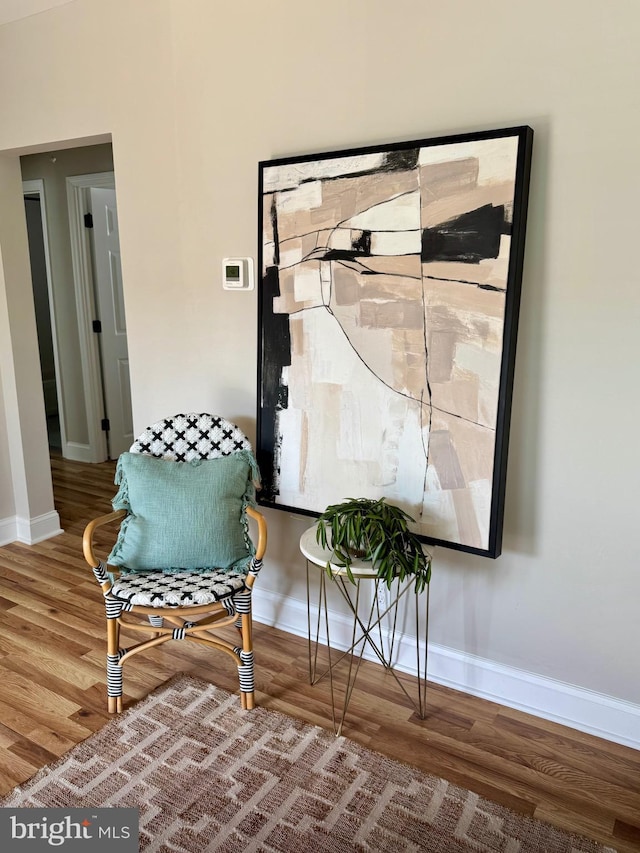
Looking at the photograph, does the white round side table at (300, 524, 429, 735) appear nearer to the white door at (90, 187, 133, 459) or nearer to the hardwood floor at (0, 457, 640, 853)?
the hardwood floor at (0, 457, 640, 853)

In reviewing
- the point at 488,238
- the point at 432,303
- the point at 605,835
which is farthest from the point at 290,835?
the point at 488,238

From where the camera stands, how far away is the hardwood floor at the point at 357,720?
195 centimetres

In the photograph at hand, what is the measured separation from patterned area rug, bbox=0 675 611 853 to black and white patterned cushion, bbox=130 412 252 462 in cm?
96

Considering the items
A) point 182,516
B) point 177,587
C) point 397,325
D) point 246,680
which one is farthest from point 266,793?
point 397,325

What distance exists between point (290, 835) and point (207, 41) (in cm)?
278

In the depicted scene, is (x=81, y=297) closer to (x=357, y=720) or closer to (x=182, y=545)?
(x=182, y=545)

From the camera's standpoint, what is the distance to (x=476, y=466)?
214cm

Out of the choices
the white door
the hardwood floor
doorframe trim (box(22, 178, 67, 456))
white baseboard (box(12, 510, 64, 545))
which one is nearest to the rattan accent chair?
the hardwood floor

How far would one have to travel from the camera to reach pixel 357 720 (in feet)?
7.46

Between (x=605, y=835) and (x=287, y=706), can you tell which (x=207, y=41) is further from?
(x=605, y=835)

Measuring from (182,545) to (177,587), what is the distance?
0.59 feet

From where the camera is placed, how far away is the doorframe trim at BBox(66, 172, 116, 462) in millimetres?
4914

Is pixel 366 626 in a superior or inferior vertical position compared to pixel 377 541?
inferior

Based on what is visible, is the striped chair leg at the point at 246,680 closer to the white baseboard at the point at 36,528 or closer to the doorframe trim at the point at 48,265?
the white baseboard at the point at 36,528
